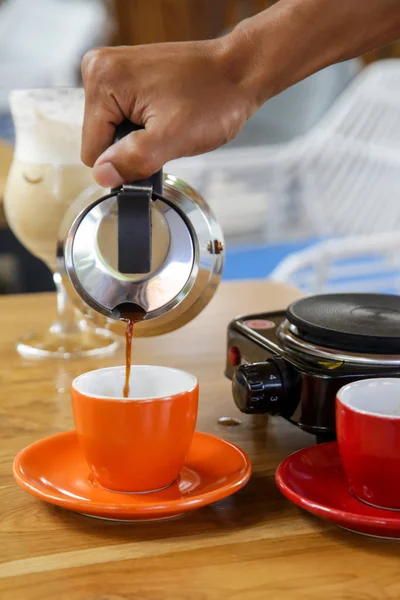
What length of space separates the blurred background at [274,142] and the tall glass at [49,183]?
1218mm

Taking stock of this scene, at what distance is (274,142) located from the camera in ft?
Result: 15.4

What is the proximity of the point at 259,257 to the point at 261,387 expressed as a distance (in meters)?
3.44

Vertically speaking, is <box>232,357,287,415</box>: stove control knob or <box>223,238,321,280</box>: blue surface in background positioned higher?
<box>232,357,287,415</box>: stove control knob

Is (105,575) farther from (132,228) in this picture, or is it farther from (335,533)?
(132,228)

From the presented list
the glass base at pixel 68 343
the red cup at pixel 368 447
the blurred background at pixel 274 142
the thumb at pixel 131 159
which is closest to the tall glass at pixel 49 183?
the glass base at pixel 68 343

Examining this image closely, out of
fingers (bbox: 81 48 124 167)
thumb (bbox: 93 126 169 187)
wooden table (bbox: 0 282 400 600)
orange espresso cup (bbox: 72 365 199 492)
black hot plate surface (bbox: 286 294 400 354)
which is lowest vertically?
wooden table (bbox: 0 282 400 600)

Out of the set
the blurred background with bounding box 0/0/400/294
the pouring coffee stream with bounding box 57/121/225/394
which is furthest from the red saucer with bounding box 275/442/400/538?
the blurred background with bounding box 0/0/400/294

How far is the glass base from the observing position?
1000mm

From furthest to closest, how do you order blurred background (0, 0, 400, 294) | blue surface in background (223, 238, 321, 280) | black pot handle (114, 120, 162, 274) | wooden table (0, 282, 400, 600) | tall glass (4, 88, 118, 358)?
blue surface in background (223, 238, 321, 280) < blurred background (0, 0, 400, 294) < tall glass (4, 88, 118, 358) < black pot handle (114, 120, 162, 274) < wooden table (0, 282, 400, 600)

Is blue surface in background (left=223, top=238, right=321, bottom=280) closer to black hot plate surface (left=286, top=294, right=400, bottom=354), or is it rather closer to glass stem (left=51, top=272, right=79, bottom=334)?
glass stem (left=51, top=272, right=79, bottom=334)

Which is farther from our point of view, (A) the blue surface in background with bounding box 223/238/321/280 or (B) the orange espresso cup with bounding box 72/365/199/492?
(A) the blue surface in background with bounding box 223/238/321/280

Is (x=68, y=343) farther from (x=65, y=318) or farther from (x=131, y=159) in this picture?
(x=131, y=159)

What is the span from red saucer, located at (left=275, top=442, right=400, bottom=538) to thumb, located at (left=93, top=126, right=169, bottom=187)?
0.26m

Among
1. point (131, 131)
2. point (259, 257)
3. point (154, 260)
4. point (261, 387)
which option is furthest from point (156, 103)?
point (259, 257)
